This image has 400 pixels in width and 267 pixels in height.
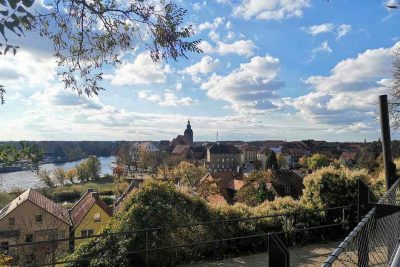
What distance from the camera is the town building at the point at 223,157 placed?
320ft

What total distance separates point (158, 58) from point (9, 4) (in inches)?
133

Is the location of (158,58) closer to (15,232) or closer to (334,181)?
(334,181)

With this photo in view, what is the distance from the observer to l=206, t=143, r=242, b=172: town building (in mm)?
97500

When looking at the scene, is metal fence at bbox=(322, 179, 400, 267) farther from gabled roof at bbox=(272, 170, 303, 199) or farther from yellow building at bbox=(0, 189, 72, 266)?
gabled roof at bbox=(272, 170, 303, 199)

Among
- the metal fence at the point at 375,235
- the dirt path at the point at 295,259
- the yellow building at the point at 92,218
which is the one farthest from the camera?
the yellow building at the point at 92,218

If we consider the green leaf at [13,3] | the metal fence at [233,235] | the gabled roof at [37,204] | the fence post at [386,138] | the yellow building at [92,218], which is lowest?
the yellow building at [92,218]

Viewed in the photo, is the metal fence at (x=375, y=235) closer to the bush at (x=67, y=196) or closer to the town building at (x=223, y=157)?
the bush at (x=67, y=196)

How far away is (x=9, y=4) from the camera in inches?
72.9

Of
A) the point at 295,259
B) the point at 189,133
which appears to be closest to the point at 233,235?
the point at 295,259

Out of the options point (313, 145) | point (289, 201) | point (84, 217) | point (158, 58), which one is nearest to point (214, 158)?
point (313, 145)

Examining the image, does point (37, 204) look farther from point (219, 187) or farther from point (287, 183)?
point (287, 183)

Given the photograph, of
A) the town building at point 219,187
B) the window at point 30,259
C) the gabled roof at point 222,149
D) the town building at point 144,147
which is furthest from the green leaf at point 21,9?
the gabled roof at point 222,149

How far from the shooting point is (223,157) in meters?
99.8

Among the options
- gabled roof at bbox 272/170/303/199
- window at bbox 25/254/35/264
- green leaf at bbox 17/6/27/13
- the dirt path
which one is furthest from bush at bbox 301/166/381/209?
gabled roof at bbox 272/170/303/199
